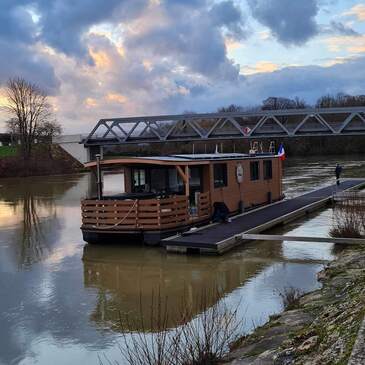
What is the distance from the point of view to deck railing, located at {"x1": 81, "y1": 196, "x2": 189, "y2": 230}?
50.2ft

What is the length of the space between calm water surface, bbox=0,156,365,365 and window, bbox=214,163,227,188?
2.60 metres

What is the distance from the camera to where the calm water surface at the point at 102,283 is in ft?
27.0

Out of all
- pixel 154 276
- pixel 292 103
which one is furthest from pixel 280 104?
pixel 154 276

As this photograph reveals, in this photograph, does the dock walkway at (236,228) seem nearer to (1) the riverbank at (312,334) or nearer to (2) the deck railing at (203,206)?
(2) the deck railing at (203,206)

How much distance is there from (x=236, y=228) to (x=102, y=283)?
5598 mm

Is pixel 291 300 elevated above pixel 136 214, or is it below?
below

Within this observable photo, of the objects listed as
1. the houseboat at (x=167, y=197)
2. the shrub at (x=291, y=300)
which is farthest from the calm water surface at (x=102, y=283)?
the houseboat at (x=167, y=197)

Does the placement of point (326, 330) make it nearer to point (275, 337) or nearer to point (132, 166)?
point (275, 337)

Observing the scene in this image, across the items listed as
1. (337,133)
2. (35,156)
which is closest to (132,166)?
(337,133)

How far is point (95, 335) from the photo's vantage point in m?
8.36

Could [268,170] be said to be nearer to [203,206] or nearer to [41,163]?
→ [203,206]

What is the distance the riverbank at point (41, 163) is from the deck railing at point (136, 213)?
51.4 m

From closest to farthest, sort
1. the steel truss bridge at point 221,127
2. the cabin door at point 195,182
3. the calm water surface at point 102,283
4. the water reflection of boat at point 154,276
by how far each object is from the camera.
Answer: the calm water surface at point 102,283
the water reflection of boat at point 154,276
the cabin door at point 195,182
the steel truss bridge at point 221,127

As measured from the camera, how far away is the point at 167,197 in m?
16.9
